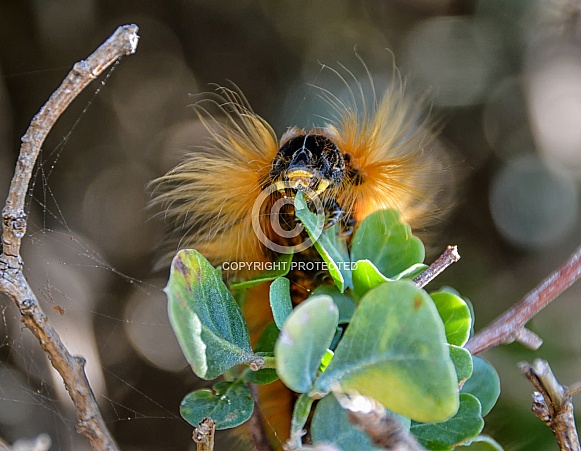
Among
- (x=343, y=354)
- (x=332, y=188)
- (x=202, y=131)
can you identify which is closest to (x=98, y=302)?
(x=202, y=131)

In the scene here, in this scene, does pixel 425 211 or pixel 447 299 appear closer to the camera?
pixel 447 299

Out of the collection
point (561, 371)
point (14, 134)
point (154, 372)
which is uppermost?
point (14, 134)

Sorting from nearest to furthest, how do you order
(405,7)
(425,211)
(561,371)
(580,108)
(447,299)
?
(447,299) < (425,211) < (561,371) < (580,108) < (405,7)

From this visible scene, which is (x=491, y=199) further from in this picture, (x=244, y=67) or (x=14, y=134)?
(x=14, y=134)

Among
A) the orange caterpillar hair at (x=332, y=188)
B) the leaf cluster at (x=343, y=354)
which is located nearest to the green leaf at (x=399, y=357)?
the leaf cluster at (x=343, y=354)

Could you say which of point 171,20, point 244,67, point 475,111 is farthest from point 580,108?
point 171,20

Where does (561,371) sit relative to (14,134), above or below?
below
